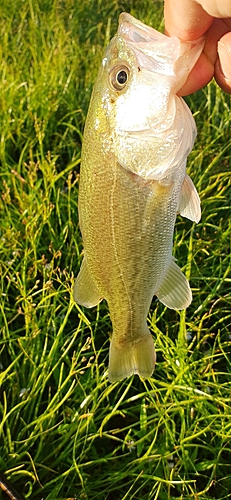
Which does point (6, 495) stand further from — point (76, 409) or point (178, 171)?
point (178, 171)

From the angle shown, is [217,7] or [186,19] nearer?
[217,7]

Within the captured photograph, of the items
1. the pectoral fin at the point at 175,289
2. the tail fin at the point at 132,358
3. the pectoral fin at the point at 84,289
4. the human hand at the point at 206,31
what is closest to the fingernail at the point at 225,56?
the human hand at the point at 206,31

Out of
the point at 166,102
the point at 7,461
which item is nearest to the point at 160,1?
the point at 166,102

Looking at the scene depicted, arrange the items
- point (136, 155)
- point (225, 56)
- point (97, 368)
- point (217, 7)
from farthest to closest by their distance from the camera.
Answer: point (97, 368) < point (225, 56) < point (136, 155) < point (217, 7)

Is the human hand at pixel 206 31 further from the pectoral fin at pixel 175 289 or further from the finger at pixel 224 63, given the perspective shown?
the pectoral fin at pixel 175 289

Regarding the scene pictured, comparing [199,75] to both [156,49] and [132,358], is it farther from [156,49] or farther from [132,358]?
[132,358]

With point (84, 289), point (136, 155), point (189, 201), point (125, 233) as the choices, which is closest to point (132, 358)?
point (84, 289)

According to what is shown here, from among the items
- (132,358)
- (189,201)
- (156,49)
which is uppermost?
(156,49)
